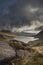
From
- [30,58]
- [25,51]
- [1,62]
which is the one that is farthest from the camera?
[25,51]

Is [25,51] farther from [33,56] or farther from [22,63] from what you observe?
[22,63]

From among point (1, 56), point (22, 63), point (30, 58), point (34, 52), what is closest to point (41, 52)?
point (34, 52)

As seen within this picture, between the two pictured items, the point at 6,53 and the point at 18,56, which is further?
the point at 18,56

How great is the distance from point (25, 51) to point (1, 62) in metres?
5.83

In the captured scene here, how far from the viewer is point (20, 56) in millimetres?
25703

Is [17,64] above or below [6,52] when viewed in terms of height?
below

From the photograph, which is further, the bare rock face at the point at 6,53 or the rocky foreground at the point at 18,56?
the rocky foreground at the point at 18,56

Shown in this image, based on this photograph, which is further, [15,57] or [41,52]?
[41,52]

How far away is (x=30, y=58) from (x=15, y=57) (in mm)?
1942

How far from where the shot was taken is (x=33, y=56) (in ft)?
84.3

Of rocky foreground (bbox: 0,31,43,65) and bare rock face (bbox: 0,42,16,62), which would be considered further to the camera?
rocky foreground (bbox: 0,31,43,65)

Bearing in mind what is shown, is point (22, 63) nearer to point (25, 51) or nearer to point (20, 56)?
point (20, 56)

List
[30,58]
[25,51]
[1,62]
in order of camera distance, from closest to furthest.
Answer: [1,62] < [30,58] < [25,51]

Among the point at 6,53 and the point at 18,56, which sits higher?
the point at 6,53
